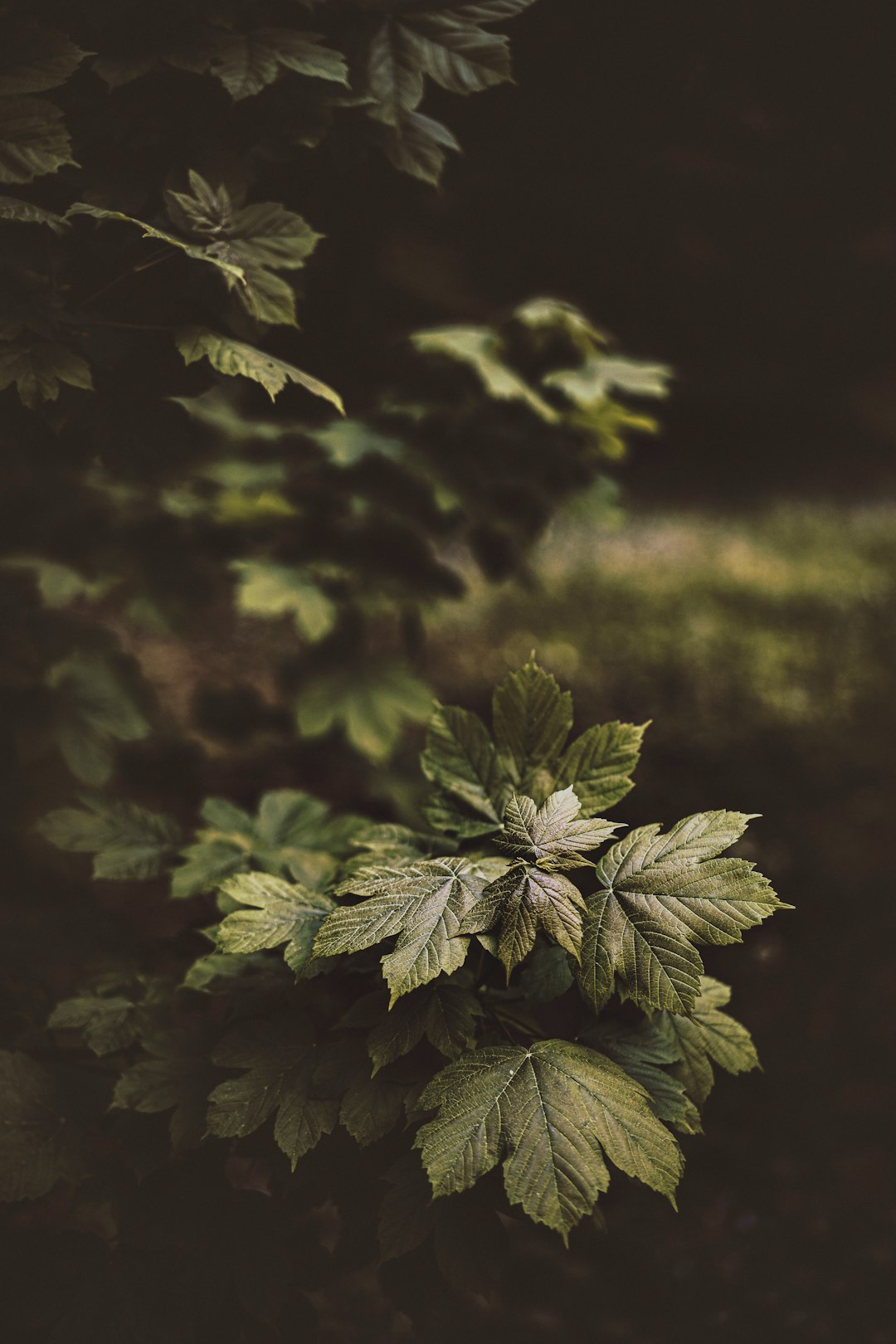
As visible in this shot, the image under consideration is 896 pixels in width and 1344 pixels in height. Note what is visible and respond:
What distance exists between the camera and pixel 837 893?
2750mm

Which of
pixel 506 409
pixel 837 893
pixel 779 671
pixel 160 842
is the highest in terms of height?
pixel 506 409

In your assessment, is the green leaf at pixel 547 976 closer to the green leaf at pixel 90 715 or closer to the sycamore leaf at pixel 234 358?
the sycamore leaf at pixel 234 358

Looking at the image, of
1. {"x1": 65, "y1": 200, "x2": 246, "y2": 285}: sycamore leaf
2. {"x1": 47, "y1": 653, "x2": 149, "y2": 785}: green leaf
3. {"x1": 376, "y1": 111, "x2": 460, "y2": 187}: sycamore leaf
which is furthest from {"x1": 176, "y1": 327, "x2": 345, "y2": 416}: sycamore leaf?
{"x1": 47, "y1": 653, "x2": 149, "y2": 785}: green leaf

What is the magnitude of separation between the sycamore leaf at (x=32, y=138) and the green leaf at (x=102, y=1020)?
101 centimetres

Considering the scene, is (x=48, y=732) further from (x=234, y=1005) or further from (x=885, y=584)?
(x=885, y=584)

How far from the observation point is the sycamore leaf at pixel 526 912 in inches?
33.4

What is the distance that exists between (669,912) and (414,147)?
3.68 ft

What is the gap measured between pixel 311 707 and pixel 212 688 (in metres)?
0.60

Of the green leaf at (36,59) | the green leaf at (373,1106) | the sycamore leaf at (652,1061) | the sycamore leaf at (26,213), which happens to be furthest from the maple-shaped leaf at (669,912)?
the green leaf at (36,59)

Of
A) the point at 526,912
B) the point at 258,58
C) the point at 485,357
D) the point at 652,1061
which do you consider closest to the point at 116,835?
the point at 526,912

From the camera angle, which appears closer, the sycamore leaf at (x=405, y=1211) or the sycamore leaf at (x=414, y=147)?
the sycamore leaf at (x=405, y=1211)

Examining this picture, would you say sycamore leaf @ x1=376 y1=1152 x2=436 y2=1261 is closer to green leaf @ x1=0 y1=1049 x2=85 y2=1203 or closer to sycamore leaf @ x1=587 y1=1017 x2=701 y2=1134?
sycamore leaf @ x1=587 y1=1017 x2=701 y2=1134

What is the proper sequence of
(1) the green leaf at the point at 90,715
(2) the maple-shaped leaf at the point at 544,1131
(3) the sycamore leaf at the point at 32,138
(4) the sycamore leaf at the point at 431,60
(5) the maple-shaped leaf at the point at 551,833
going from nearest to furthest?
1. (2) the maple-shaped leaf at the point at 544,1131
2. (5) the maple-shaped leaf at the point at 551,833
3. (3) the sycamore leaf at the point at 32,138
4. (4) the sycamore leaf at the point at 431,60
5. (1) the green leaf at the point at 90,715

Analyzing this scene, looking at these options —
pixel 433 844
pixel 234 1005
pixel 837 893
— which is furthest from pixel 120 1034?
pixel 837 893
